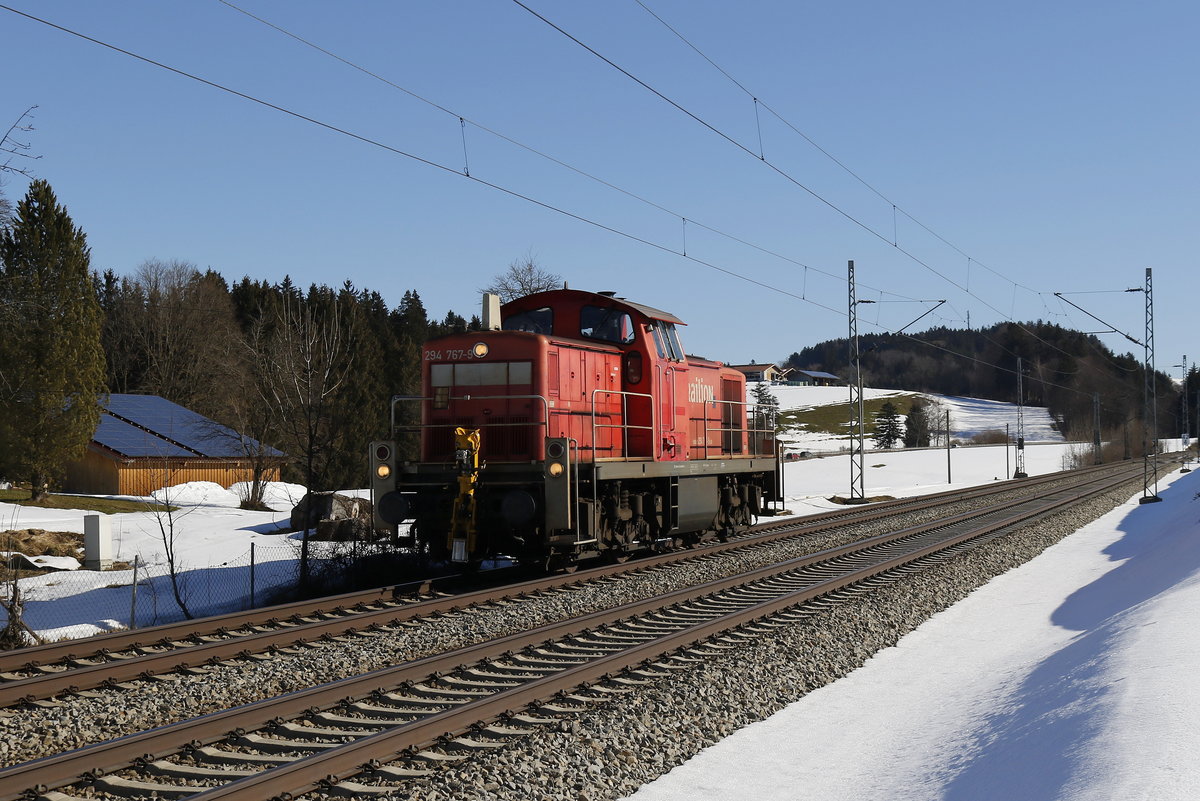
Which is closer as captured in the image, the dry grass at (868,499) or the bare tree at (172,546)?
the bare tree at (172,546)

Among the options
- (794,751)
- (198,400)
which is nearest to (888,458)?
(198,400)

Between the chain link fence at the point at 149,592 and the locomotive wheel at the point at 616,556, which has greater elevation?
the locomotive wheel at the point at 616,556

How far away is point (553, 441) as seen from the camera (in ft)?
42.0

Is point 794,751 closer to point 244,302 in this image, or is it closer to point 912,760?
point 912,760

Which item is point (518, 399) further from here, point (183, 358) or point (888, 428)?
point (888, 428)

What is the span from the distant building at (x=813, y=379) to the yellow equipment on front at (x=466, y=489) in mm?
144549

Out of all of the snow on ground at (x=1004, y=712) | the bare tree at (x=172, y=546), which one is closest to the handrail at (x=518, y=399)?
the bare tree at (x=172, y=546)

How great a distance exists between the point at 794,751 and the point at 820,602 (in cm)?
552

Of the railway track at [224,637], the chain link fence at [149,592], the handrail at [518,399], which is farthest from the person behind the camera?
the handrail at [518,399]

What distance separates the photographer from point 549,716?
7094 mm

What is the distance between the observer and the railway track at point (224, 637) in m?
7.97

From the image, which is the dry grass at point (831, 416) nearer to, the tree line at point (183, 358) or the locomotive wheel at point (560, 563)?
the tree line at point (183, 358)

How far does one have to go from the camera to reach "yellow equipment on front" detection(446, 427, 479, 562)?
42.0 ft

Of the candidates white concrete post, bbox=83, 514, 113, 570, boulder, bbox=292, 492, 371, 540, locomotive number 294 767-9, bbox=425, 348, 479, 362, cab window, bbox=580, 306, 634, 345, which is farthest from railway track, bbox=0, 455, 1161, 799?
white concrete post, bbox=83, 514, 113, 570
